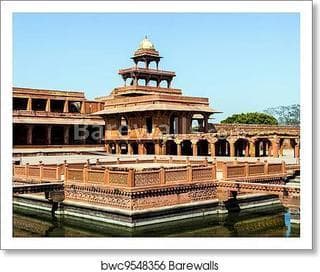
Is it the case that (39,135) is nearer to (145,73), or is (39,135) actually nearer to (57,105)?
(57,105)

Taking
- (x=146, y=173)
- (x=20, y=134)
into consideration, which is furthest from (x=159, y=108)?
(x=146, y=173)

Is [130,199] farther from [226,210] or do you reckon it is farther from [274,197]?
[274,197]

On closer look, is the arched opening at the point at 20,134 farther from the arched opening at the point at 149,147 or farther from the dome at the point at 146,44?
the dome at the point at 146,44

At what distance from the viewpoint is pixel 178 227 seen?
15.5 m

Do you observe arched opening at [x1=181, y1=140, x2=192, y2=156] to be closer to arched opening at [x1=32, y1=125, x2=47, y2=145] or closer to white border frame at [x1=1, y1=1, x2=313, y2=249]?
arched opening at [x1=32, y1=125, x2=47, y2=145]

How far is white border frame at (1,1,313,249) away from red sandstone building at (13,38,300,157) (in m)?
17.9

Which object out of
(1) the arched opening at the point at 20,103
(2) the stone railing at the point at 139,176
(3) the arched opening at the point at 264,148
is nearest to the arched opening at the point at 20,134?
(1) the arched opening at the point at 20,103

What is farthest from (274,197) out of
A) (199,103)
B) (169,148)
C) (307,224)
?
(199,103)

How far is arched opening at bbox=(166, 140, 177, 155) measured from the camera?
33.5 m

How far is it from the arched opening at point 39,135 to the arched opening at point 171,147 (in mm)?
8269

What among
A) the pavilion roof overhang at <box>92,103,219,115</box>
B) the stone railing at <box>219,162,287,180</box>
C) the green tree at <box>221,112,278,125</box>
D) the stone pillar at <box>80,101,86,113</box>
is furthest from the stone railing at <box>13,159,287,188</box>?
the green tree at <box>221,112,278,125</box>

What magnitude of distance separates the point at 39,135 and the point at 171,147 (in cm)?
971
